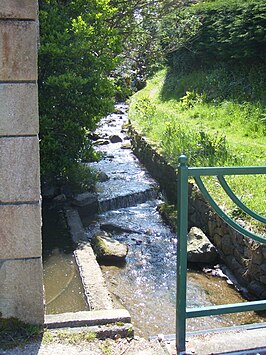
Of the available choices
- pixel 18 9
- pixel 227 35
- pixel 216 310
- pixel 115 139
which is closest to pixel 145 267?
pixel 216 310

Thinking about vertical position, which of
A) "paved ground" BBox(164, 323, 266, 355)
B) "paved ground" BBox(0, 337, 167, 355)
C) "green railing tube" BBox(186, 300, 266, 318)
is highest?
"green railing tube" BBox(186, 300, 266, 318)

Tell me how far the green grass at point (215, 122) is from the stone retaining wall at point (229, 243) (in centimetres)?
30

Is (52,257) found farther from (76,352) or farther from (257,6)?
(257,6)

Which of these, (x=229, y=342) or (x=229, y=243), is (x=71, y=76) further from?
(x=229, y=342)

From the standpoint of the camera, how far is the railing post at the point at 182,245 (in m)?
2.86

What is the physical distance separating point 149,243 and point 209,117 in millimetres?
5523

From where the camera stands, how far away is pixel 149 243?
7684mm

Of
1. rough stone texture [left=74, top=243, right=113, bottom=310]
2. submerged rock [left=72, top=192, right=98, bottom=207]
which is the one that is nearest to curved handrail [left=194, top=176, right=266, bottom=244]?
rough stone texture [left=74, top=243, right=113, bottom=310]

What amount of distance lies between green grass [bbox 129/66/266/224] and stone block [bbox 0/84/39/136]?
162 inches

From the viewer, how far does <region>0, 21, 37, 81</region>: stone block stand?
9.66 feet

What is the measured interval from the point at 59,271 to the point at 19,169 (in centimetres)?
298

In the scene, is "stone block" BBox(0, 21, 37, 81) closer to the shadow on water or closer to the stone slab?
the stone slab

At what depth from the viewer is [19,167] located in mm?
3062

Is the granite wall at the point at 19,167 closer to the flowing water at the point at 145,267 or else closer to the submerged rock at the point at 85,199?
the flowing water at the point at 145,267
